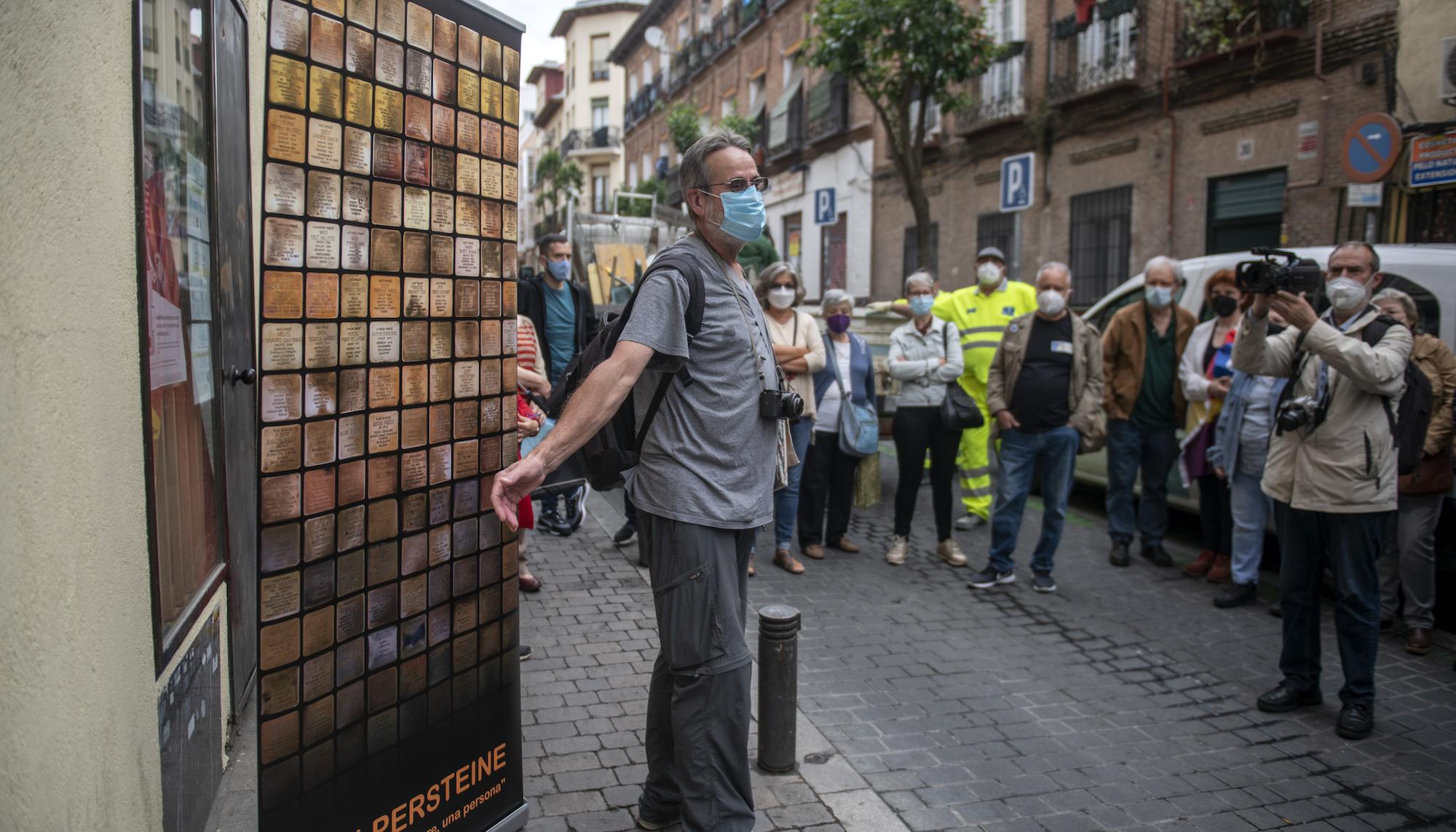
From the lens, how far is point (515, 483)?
2834mm

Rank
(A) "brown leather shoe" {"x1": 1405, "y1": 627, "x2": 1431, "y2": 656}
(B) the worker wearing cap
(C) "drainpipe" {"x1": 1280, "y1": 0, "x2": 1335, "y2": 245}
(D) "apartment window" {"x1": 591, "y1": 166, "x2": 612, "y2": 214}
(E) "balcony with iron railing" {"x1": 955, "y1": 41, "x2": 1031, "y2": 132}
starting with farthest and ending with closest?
(D) "apartment window" {"x1": 591, "y1": 166, "x2": 612, "y2": 214} → (E) "balcony with iron railing" {"x1": 955, "y1": 41, "x2": 1031, "y2": 132} → (C) "drainpipe" {"x1": 1280, "y1": 0, "x2": 1335, "y2": 245} → (B) the worker wearing cap → (A) "brown leather shoe" {"x1": 1405, "y1": 627, "x2": 1431, "y2": 656}

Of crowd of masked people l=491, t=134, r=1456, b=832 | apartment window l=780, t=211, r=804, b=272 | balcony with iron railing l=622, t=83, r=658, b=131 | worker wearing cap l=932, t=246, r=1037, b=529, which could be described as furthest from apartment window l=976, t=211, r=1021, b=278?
balcony with iron railing l=622, t=83, r=658, b=131

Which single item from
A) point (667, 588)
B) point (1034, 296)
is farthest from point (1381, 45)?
point (667, 588)

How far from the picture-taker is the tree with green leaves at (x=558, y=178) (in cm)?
5031

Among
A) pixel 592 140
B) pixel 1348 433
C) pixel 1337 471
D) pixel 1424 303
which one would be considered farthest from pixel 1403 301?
pixel 592 140

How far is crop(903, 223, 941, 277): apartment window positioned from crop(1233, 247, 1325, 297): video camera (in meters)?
17.8

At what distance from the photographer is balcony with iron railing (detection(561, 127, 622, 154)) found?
5772 cm

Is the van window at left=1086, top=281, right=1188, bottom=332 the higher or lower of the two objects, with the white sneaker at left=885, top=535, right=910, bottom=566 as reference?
higher

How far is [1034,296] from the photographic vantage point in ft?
25.0

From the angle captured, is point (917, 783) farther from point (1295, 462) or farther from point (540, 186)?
point (540, 186)

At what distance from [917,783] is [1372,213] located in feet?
35.6

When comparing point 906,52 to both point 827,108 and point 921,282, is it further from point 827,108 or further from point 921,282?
point 827,108

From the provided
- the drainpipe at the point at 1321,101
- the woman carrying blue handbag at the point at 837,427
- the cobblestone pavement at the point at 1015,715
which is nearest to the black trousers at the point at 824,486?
the woman carrying blue handbag at the point at 837,427

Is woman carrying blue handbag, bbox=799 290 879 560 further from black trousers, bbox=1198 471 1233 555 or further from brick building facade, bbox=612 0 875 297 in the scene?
brick building facade, bbox=612 0 875 297
